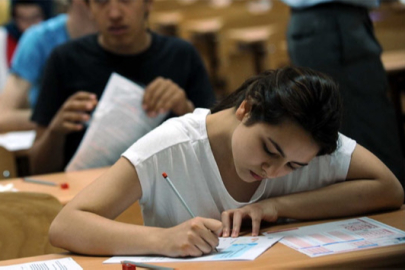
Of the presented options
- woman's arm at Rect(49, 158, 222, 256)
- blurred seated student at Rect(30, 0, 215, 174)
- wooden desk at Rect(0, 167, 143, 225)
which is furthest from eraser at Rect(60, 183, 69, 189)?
woman's arm at Rect(49, 158, 222, 256)

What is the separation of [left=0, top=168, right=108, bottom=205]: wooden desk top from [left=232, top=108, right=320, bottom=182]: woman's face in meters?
0.75

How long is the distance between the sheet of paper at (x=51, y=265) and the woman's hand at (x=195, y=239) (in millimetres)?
203

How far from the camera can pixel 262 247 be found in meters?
1.41

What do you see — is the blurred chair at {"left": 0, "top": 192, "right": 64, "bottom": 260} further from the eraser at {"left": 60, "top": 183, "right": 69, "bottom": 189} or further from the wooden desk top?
the eraser at {"left": 60, "top": 183, "right": 69, "bottom": 189}

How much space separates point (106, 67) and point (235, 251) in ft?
4.74

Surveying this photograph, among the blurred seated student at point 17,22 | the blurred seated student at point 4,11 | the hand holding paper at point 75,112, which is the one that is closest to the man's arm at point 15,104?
the hand holding paper at point 75,112

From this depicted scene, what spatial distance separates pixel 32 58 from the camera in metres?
3.40

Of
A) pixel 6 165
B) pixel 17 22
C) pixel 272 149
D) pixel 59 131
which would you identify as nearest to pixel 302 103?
pixel 272 149

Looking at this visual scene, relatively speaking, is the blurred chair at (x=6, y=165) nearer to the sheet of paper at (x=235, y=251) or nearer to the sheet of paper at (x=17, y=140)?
the sheet of paper at (x=17, y=140)

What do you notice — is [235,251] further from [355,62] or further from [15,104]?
[15,104]

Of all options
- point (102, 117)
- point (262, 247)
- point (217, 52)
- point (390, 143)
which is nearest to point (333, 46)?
point (390, 143)

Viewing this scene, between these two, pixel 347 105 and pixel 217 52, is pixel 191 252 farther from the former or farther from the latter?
pixel 217 52

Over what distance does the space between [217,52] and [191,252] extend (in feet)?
16.5

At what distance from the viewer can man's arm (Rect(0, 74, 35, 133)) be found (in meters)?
3.46
